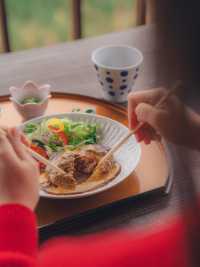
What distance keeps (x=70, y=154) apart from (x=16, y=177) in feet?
0.68

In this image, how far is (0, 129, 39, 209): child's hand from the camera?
25.5 inches

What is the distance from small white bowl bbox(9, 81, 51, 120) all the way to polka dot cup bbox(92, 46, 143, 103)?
0.14 meters

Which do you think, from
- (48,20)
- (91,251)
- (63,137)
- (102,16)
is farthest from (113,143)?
(48,20)

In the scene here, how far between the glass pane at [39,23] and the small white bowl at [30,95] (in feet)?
5.17

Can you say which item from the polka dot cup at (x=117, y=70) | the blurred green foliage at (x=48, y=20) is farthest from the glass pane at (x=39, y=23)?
the polka dot cup at (x=117, y=70)

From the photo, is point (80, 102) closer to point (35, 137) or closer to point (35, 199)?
point (35, 137)

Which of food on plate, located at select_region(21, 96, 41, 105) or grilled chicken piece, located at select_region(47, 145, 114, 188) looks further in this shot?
food on plate, located at select_region(21, 96, 41, 105)

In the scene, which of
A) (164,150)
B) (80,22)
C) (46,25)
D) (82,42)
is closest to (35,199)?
(164,150)

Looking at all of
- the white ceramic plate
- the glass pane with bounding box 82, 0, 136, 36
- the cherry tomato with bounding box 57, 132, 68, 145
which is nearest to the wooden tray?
the white ceramic plate

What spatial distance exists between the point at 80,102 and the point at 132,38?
41 cm

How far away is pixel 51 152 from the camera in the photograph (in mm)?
913

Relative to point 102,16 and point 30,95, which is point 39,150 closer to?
point 30,95

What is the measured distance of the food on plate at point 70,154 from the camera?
810mm

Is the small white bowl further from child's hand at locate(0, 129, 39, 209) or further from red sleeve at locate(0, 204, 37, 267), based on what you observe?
red sleeve at locate(0, 204, 37, 267)
